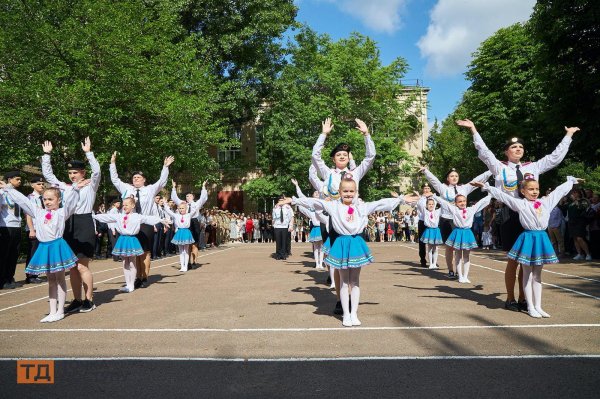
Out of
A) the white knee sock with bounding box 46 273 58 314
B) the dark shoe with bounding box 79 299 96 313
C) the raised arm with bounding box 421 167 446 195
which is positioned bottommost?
the dark shoe with bounding box 79 299 96 313

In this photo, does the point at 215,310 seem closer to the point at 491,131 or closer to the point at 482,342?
the point at 482,342

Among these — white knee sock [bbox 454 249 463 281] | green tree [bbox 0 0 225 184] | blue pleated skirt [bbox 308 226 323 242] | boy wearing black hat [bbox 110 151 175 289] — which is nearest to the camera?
boy wearing black hat [bbox 110 151 175 289]

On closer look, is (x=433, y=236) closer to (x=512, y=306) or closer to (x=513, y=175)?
(x=513, y=175)

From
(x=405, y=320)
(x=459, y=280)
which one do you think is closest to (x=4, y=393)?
(x=405, y=320)

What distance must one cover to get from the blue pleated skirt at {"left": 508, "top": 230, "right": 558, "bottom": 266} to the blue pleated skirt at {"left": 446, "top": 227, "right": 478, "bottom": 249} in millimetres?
3004

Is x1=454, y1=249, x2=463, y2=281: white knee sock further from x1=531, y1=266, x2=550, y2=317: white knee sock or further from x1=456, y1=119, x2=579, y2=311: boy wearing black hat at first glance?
x1=531, y1=266, x2=550, y2=317: white knee sock

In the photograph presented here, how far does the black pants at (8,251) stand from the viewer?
36.7 ft

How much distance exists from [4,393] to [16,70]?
19.5m

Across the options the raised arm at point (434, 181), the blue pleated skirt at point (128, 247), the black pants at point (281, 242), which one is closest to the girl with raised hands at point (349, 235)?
the raised arm at point (434, 181)

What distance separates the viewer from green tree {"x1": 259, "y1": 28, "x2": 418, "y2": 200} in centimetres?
3603

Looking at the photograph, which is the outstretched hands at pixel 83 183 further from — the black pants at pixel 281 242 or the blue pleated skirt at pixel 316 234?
the black pants at pixel 281 242

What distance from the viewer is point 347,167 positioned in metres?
8.47

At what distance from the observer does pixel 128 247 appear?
9.68 m

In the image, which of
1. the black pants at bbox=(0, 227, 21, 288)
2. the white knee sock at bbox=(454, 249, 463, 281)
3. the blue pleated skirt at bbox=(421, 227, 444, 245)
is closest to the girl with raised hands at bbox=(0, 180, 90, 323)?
the black pants at bbox=(0, 227, 21, 288)
